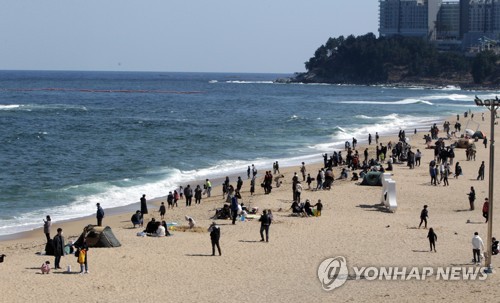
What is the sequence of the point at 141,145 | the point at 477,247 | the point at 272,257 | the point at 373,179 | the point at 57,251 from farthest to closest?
the point at 141,145, the point at 373,179, the point at 272,257, the point at 57,251, the point at 477,247

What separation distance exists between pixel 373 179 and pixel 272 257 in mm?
13284

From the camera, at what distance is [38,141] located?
2247 inches

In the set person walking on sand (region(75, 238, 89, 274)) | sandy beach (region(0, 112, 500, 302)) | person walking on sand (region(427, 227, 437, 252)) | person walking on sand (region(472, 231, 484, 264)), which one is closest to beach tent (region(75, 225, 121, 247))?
sandy beach (region(0, 112, 500, 302))

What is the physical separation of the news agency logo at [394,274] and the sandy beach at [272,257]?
231 mm

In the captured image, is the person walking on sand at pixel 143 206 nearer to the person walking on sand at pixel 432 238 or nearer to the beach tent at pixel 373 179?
the beach tent at pixel 373 179

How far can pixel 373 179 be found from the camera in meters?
33.8

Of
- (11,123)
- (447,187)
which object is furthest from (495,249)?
(11,123)

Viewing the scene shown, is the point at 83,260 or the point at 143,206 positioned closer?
the point at 83,260

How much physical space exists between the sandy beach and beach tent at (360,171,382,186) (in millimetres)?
2098

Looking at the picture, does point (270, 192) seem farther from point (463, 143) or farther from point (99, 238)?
point (463, 143)

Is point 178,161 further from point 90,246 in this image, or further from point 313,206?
point 90,246

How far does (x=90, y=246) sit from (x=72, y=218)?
6760 millimetres

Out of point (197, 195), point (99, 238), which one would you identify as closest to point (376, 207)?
point (197, 195)

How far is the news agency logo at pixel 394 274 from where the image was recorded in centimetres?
1855
